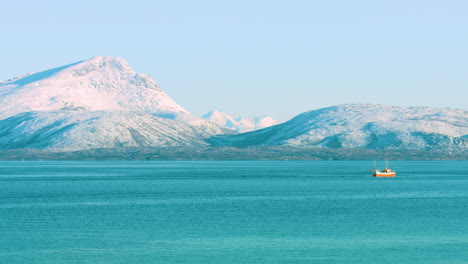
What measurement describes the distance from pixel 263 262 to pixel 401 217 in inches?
1914

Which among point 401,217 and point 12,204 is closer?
point 401,217

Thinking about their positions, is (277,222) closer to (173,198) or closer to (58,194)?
(173,198)

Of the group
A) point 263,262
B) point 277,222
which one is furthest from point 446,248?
point 277,222

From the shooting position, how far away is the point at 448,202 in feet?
503

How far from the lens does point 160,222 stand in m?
113

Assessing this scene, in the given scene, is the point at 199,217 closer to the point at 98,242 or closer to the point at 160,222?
the point at 160,222

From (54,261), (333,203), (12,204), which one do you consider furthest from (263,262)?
(12,204)

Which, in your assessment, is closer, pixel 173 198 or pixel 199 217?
pixel 199 217

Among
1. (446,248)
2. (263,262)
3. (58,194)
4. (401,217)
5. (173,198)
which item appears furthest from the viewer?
(58,194)

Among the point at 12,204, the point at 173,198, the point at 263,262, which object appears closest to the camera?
the point at 263,262

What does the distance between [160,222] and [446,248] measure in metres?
43.9

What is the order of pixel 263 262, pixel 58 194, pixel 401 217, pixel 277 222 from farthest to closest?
1. pixel 58 194
2. pixel 401 217
3. pixel 277 222
4. pixel 263 262

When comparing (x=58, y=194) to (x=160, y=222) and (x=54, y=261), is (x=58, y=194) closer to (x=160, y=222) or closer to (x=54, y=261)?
(x=160, y=222)

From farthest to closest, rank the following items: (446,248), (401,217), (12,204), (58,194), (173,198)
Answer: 1. (58,194)
2. (173,198)
3. (12,204)
4. (401,217)
5. (446,248)
